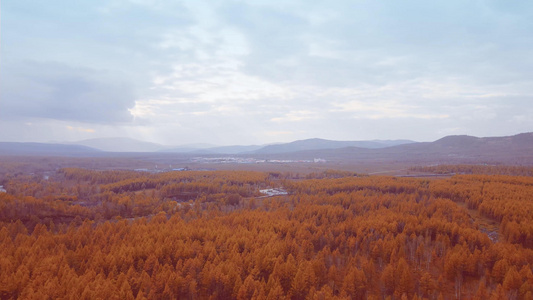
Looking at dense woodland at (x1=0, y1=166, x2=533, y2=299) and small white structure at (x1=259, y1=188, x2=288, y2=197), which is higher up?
dense woodland at (x1=0, y1=166, x2=533, y2=299)

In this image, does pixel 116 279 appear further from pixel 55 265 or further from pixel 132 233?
pixel 132 233

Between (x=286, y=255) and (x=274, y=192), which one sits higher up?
(x=286, y=255)

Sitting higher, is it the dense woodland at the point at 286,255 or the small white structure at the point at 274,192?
the dense woodland at the point at 286,255

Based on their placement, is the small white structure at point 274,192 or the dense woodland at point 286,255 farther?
the small white structure at point 274,192

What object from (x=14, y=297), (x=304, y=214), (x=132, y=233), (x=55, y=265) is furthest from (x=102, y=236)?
(x=304, y=214)

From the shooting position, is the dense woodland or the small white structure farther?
the small white structure

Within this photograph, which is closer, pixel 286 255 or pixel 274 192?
pixel 286 255

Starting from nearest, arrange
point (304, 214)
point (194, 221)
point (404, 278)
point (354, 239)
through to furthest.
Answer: point (404, 278), point (354, 239), point (194, 221), point (304, 214)

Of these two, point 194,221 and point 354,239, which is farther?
point 194,221

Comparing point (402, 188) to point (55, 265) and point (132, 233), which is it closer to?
point (132, 233)

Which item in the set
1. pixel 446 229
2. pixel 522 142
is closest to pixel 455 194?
pixel 446 229

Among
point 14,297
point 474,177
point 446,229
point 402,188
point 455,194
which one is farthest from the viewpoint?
point 474,177
